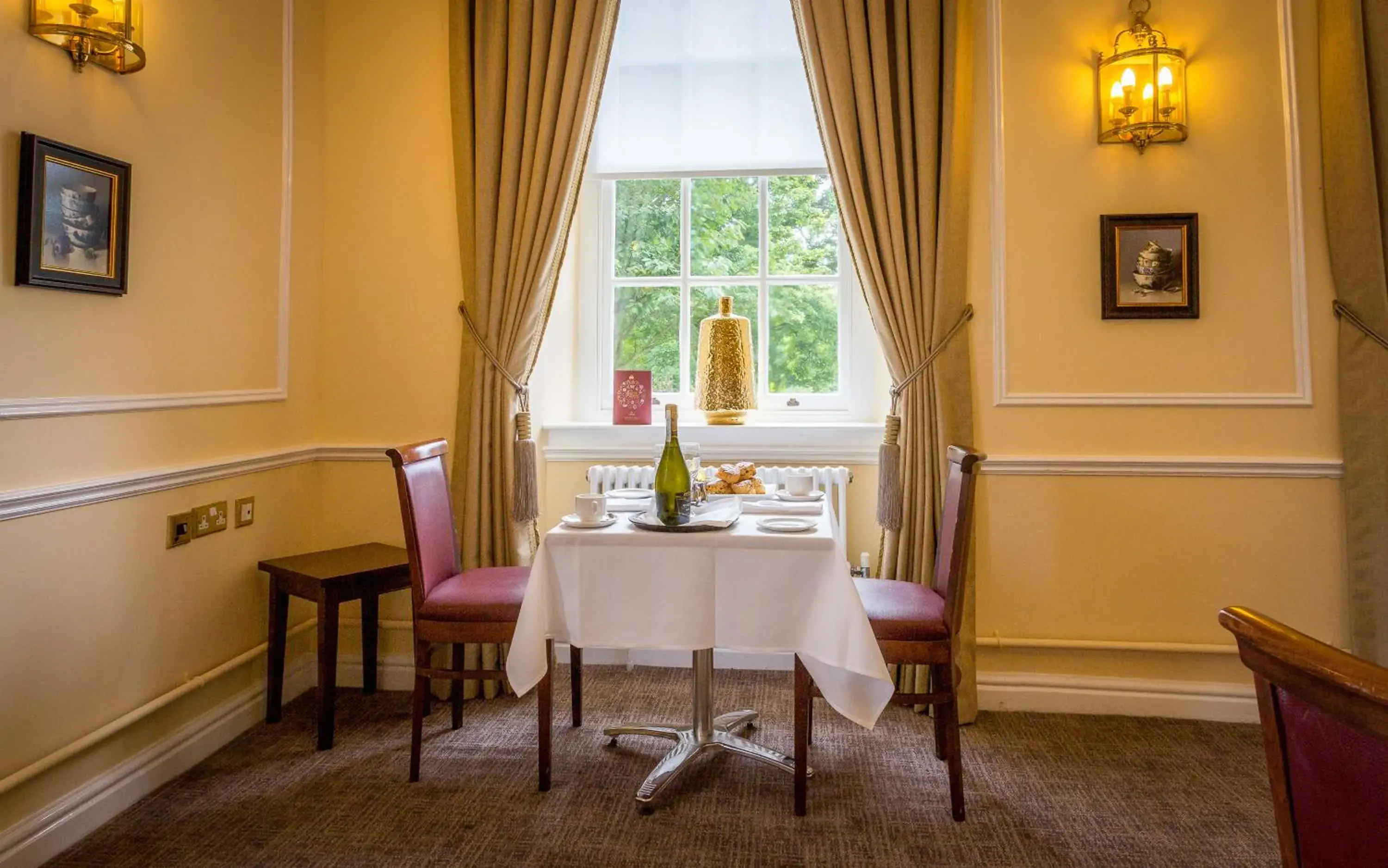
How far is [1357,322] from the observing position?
2.81 meters

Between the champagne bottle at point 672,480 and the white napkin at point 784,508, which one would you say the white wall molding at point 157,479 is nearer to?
the champagne bottle at point 672,480

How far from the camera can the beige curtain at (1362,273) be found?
9.09ft

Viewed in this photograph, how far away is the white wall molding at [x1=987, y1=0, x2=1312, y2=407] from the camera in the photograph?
9.46ft

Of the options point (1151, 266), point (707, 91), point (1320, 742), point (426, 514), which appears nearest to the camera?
point (1320, 742)

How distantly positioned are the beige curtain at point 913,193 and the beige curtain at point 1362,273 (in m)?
1.22

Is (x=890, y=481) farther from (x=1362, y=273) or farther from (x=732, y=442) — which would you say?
(x=1362, y=273)

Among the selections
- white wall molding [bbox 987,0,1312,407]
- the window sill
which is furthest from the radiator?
white wall molding [bbox 987,0,1312,407]

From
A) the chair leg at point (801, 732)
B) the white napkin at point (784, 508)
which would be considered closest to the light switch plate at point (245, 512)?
the white napkin at point (784, 508)

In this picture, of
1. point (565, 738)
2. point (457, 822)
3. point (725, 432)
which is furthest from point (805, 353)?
point (457, 822)

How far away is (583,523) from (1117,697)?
6.82ft

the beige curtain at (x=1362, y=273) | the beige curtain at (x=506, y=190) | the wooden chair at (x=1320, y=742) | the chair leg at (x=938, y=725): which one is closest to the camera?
the wooden chair at (x=1320, y=742)

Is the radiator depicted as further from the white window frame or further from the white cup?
the white cup

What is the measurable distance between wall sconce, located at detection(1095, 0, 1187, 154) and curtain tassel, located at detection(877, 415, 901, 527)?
1.31 metres

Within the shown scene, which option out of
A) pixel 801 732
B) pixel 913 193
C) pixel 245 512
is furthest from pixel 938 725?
pixel 245 512
